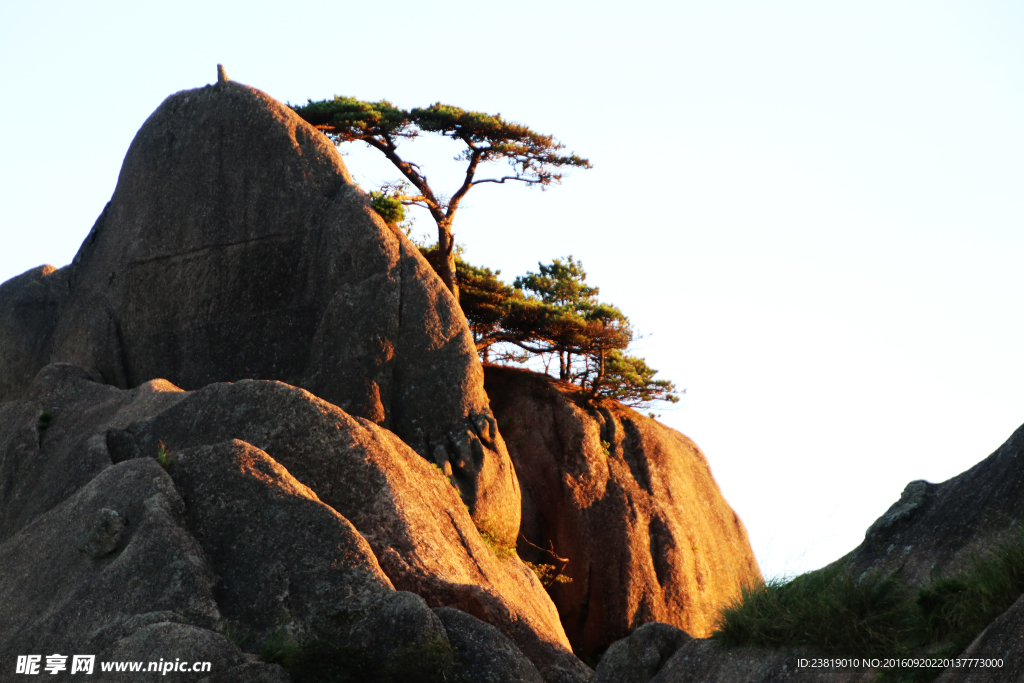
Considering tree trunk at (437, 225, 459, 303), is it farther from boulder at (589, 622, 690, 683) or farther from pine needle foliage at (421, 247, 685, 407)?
boulder at (589, 622, 690, 683)

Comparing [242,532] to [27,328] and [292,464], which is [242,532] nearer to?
[292,464]

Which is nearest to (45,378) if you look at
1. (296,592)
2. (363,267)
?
(363,267)

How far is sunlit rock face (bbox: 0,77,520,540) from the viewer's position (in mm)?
18281

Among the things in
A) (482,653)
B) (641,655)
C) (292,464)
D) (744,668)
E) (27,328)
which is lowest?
(482,653)

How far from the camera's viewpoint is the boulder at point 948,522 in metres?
8.70

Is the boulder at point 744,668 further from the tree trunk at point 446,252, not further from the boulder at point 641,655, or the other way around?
the tree trunk at point 446,252

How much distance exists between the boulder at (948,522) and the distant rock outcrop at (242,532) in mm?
3880

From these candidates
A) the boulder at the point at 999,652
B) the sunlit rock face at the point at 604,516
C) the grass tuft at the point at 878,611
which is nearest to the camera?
the boulder at the point at 999,652

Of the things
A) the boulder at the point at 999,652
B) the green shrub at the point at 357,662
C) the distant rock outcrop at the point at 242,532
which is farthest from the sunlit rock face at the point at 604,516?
the boulder at the point at 999,652

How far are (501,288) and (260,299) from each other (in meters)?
7.16

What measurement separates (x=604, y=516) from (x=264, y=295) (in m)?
9.67

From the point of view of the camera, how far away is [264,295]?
1905 cm

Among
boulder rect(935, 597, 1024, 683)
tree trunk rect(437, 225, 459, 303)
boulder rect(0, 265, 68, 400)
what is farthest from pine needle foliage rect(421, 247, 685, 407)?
boulder rect(935, 597, 1024, 683)

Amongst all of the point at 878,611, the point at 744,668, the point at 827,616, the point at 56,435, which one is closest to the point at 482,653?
the point at 744,668
